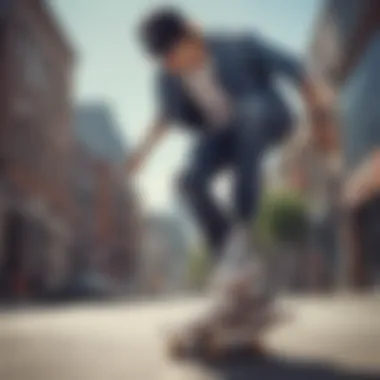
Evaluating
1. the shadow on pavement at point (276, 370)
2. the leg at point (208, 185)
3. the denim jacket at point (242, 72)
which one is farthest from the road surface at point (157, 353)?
the denim jacket at point (242, 72)

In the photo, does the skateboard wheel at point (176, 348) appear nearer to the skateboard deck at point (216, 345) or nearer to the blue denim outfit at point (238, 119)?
the skateboard deck at point (216, 345)

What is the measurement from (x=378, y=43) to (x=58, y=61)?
6502mm

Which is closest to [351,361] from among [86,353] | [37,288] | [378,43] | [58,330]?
[86,353]

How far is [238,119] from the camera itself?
6.17 ft

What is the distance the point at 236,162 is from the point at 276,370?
69 cm

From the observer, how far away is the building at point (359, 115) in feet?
24.0

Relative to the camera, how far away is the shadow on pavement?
1.29 metres

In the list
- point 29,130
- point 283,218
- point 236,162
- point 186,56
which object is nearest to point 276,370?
point 236,162

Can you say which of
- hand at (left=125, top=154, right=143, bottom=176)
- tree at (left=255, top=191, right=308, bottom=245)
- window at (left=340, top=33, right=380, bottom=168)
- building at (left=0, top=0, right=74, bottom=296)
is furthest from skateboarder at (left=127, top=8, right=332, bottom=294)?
tree at (left=255, top=191, right=308, bottom=245)

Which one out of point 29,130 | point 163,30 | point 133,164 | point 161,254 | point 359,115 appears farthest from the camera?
point 161,254

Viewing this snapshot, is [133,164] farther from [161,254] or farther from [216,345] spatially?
[161,254]

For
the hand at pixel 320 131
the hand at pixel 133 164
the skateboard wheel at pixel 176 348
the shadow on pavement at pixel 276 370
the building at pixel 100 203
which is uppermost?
the building at pixel 100 203

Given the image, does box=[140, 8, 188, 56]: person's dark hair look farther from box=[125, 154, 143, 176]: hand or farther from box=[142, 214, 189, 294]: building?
box=[142, 214, 189, 294]: building

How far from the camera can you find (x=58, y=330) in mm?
2389
